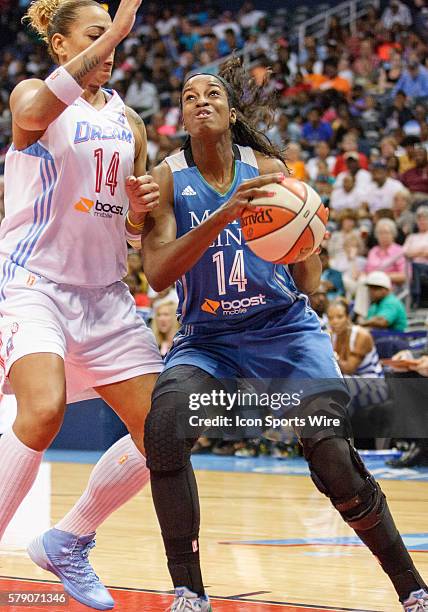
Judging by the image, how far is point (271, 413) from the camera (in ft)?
14.1

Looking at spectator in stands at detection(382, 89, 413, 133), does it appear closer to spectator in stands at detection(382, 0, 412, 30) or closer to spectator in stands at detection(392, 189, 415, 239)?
spectator in stands at detection(382, 0, 412, 30)

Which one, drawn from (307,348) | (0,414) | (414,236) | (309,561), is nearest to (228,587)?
(309,561)

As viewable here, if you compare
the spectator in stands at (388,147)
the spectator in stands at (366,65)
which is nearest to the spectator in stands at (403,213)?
the spectator in stands at (388,147)

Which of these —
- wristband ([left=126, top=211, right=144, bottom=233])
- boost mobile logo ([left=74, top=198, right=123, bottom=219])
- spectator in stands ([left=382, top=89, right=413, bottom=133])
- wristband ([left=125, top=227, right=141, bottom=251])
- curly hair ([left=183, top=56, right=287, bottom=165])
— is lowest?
spectator in stands ([left=382, top=89, right=413, bottom=133])

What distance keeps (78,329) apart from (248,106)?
126cm

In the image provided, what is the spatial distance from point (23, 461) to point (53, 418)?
206mm

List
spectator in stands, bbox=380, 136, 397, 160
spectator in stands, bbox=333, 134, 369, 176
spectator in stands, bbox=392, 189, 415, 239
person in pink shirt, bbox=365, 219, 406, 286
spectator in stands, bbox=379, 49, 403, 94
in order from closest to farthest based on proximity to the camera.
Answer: person in pink shirt, bbox=365, 219, 406, 286 < spectator in stands, bbox=392, 189, 415, 239 < spectator in stands, bbox=380, 136, 397, 160 < spectator in stands, bbox=333, 134, 369, 176 < spectator in stands, bbox=379, 49, 403, 94

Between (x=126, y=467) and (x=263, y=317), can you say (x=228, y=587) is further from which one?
(x=263, y=317)

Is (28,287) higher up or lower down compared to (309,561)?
higher up

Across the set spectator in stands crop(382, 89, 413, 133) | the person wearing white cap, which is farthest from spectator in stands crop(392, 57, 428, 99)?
the person wearing white cap

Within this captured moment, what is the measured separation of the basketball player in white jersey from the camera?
13.1 ft

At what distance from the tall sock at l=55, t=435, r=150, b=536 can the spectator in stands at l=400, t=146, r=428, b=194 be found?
9.48m

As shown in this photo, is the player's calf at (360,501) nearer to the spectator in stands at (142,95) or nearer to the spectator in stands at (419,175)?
the spectator in stands at (419,175)

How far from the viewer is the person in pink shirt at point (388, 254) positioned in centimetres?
1165
